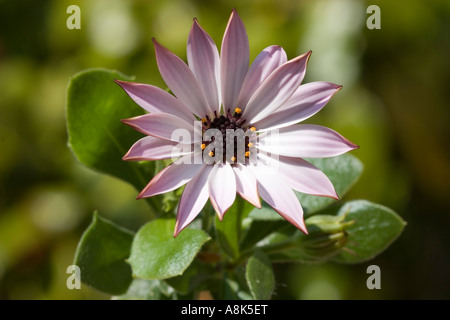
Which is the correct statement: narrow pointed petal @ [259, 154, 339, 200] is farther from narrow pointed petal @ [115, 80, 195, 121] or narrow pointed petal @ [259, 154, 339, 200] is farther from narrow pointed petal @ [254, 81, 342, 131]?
narrow pointed petal @ [115, 80, 195, 121]

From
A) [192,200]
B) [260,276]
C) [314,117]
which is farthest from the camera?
[314,117]

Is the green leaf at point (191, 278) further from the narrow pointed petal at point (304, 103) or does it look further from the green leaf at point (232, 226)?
the narrow pointed petal at point (304, 103)

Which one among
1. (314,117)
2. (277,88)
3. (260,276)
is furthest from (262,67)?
(314,117)

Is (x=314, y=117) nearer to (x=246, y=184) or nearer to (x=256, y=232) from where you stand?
(x=256, y=232)

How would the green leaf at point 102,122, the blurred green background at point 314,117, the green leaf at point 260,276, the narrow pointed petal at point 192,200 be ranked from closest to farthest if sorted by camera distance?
the narrow pointed petal at point 192,200
the green leaf at point 260,276
the green leaf at point 102,122
the blurred green background at point 314,117

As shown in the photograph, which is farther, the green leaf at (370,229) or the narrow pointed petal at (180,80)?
the green leaf at (370,229)

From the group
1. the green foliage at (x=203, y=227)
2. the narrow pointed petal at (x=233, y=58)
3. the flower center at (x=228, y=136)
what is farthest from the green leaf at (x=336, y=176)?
the narrow pointed petal at (x=233, y=58)

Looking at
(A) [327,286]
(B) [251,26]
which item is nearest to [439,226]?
(A) [327,286]
